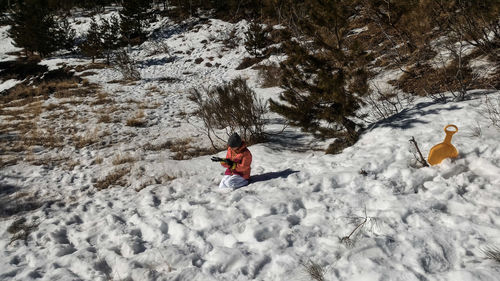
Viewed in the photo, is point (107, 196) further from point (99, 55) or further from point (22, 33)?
point (22, 33)

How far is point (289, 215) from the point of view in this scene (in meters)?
2.71

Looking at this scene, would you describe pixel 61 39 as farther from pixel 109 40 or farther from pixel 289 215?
pixel 289 215

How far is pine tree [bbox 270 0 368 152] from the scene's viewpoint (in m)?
3.88

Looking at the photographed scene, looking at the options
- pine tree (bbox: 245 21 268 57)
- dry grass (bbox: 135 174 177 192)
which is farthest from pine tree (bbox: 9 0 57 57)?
dry grass (bbox: 135 174 177 192)

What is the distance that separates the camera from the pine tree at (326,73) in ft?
12.7

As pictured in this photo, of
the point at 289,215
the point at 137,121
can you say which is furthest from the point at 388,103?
the point at 137,121

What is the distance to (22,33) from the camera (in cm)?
2425

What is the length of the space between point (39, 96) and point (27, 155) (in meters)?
9.18

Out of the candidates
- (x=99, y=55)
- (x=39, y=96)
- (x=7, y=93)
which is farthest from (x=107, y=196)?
(x=99, y=55)

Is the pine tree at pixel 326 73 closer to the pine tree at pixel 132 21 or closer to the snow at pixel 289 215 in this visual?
the snow at pixel 289 215

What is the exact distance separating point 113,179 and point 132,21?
25865 mm

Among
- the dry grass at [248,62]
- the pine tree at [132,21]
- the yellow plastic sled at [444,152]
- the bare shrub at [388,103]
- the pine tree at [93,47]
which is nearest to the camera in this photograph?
the yellow plastic sled at [444,152]

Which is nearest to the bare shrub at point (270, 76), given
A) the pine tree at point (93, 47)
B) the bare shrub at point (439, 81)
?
the bare shrub at point (439, 81)

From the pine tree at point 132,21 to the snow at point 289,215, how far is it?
24.2 meters
